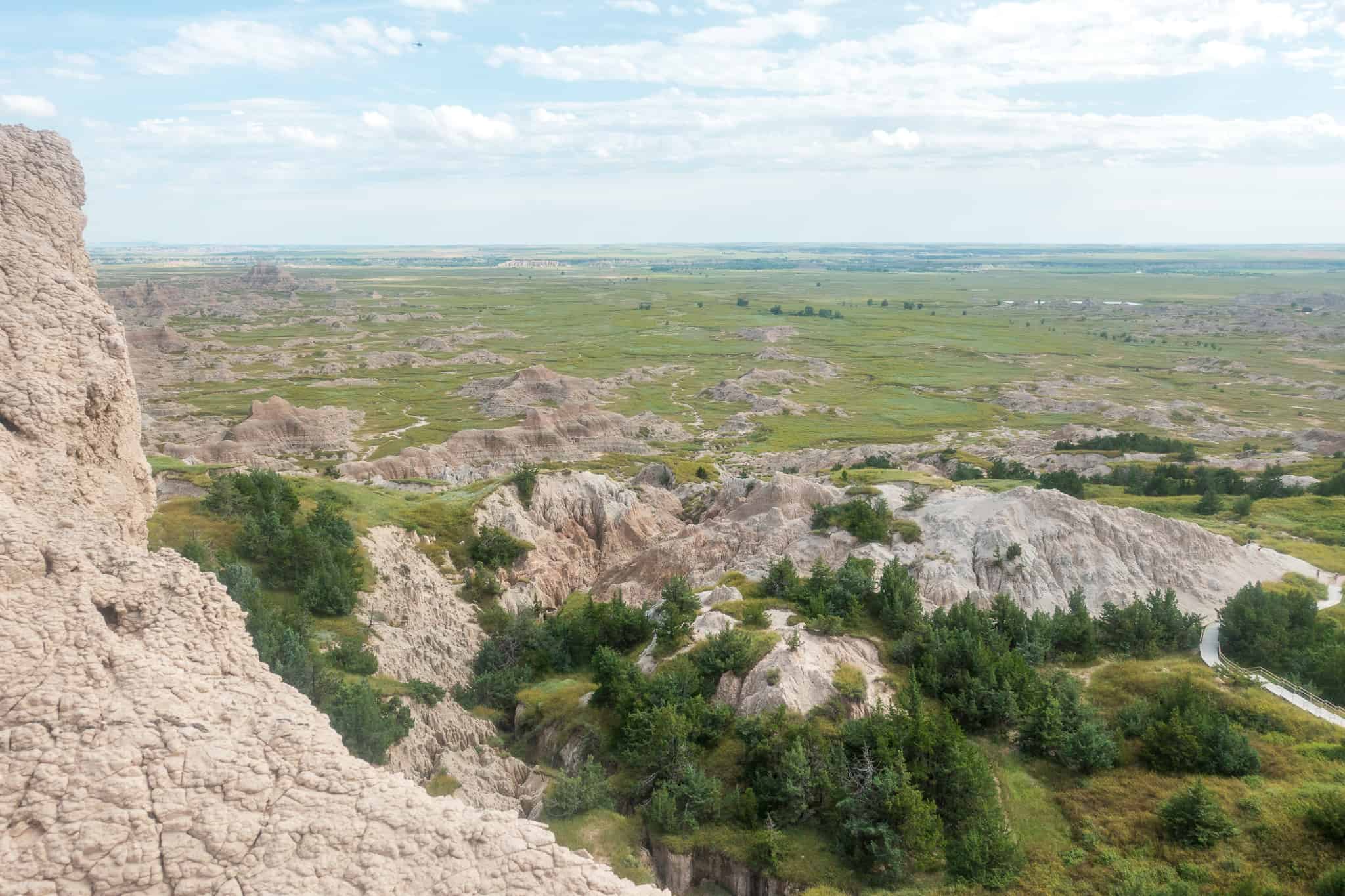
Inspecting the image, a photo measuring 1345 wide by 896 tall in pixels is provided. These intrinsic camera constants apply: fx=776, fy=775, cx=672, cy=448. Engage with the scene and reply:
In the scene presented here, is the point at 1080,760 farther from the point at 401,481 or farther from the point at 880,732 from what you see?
the point at 401,481

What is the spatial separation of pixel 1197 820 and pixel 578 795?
1323 centimetres

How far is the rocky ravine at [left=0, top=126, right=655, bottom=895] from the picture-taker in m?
9.12

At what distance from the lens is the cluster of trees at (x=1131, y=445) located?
71500 mm

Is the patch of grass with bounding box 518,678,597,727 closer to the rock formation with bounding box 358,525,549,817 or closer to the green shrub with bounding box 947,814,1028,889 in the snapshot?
the rock formation with bounding box 358,525,549,817

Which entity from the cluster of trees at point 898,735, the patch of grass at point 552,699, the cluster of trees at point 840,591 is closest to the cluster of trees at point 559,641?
the cluster of trees at point 898,735

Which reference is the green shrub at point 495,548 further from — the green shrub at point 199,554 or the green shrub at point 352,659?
the green shrub at point 199,554

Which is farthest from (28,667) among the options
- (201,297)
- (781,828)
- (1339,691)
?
(201,297)

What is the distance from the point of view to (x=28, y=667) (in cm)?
1004

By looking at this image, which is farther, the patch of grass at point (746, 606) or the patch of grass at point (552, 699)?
the patch of grass at point (746, 606)

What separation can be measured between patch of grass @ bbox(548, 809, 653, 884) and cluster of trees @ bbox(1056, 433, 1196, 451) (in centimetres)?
6551

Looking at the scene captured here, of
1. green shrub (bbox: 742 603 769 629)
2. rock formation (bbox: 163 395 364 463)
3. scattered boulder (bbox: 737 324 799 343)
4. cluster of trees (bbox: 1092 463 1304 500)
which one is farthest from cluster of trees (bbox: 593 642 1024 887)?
scattered boulder (bbox: 737 324 799 343)

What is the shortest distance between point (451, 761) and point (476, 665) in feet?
22.1

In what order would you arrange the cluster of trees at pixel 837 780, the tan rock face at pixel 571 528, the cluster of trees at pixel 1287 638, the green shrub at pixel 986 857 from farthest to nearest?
the tan rock face at pixel 571 528
the cluster of trees at pixel 1287 638
the cluster of trees at pixel 837 780
the green shrub at pixel 986 857

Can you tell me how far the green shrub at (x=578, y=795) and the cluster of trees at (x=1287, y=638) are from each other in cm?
2156
